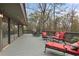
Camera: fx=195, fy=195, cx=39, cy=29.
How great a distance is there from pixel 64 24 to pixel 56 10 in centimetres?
143

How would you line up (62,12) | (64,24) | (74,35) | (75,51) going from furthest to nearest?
(62,12)
(64,24)
(74,35)
(75,51)

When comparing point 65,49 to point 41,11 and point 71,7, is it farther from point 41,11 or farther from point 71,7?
point 41,11

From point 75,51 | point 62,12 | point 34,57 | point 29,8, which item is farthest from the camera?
point 29,8

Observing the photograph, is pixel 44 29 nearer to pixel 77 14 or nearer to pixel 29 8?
pixel 29 8

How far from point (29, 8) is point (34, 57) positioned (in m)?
8.40

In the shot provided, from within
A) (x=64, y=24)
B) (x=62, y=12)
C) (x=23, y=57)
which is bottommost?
(x=23, y=57)

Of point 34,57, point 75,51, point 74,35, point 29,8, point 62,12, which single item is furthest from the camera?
point 29,8

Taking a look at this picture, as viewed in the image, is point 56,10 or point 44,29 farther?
point 44,29

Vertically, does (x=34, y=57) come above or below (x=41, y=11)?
below

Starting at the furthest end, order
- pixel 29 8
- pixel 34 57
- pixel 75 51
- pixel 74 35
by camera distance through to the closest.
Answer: pixel 29 8 → pixel 74 35 → pixel 34 57 → pixel 75 51

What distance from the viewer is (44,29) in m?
14.4

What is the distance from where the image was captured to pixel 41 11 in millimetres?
13516

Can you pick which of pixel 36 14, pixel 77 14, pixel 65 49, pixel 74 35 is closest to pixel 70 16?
pixel 77 14

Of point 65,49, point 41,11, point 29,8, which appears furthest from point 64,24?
point 65,49
